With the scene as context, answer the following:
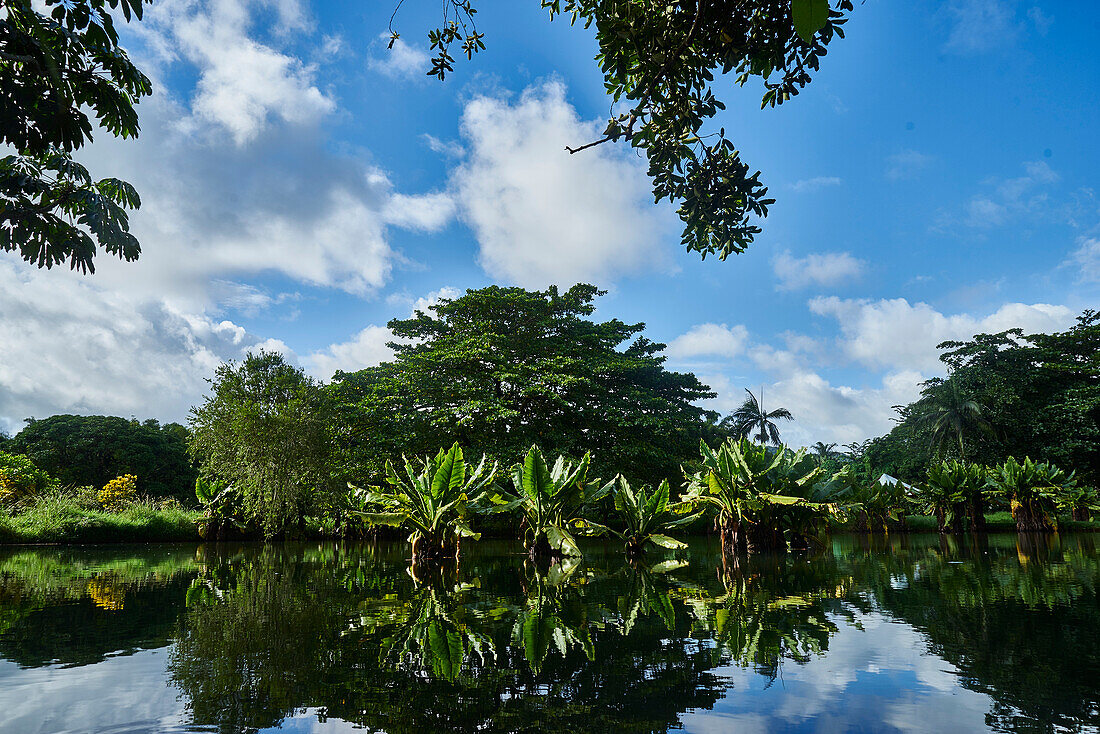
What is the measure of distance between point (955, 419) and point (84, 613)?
3896 centimetres

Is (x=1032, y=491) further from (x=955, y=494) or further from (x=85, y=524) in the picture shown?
(x=85, y=524)

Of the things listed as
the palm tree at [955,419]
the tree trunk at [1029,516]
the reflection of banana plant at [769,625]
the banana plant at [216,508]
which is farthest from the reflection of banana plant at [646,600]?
the palm tree at [955,419]

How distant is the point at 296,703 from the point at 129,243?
7.91 m

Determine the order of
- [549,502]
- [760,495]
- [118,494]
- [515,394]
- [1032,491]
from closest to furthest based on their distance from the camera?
1. [549,502]
2. [760,495]
3. [1032,491]
4. [515,394]
5. [118,494]

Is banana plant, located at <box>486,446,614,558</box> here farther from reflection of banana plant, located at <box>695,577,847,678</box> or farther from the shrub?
the shrub

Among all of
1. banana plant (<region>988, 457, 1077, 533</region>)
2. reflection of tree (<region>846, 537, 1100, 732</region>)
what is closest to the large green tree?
banana plant (<region>988, 457, 1077, 533</region>)

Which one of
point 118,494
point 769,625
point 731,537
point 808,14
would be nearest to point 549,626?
point 769,625

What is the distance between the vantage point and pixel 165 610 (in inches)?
164

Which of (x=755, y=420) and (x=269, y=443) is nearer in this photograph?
(x=269, y=443)

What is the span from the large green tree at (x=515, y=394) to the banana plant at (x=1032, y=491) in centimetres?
1004

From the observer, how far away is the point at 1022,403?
32.2m

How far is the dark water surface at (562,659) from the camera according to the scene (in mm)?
1820

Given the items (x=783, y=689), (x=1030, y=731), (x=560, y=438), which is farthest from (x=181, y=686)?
(x=560, y=438)

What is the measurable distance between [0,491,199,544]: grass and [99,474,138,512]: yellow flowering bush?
6.70 ft
